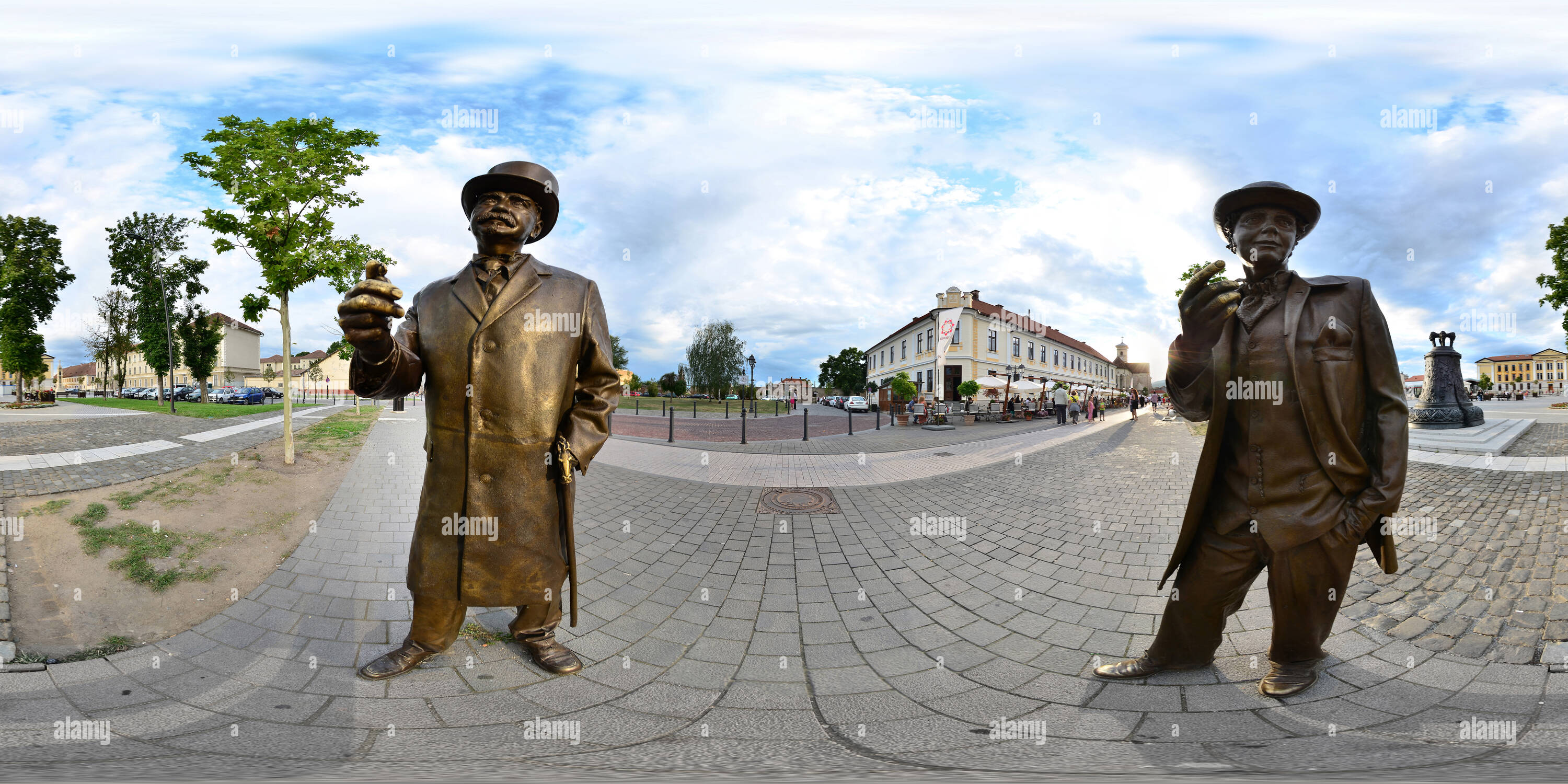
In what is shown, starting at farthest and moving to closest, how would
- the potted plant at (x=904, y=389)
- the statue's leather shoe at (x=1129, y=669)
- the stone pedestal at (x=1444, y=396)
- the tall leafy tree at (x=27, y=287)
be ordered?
the potted plant at (x=904, y=389), the tall leafy tree at (x=27, y=287), the stone pedestal at (x=1444, y=396), the statue's leather shoe at (x=1129, y=669)

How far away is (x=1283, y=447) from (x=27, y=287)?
83.0 feet

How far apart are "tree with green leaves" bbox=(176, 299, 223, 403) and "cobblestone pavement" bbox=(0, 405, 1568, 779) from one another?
89.3 feet

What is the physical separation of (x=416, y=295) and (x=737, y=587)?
2384 millimetres

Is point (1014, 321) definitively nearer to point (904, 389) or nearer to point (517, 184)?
point (904, 389)

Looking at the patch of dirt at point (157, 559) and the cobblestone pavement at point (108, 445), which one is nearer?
the patch of dirt at point (157, 559)

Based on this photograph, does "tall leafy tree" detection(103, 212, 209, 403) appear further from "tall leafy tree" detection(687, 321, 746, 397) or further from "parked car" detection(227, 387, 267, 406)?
"tall leafy tree" detection(687, 321, 746, 397)

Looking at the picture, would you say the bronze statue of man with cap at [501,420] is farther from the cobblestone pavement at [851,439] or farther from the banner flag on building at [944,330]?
the banner flag on building at [944,330]

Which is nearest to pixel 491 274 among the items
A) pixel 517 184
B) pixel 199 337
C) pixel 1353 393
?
pixel 517 184

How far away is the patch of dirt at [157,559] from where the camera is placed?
2941mm

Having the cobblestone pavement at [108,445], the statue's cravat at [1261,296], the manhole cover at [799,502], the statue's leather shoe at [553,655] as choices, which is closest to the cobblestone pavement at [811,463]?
Result: the manhole cover at [799,502]

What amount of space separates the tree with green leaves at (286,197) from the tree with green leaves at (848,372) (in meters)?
52.2

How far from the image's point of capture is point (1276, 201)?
8.02 ft

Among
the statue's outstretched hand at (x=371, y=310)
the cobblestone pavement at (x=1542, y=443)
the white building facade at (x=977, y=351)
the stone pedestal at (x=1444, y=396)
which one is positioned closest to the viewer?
the statue's outstretched hand at (x=371, y=310)

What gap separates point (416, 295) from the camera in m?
2.77
